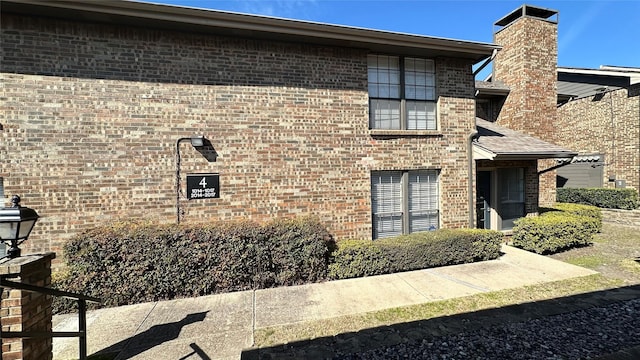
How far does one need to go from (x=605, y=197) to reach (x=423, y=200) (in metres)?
13.2

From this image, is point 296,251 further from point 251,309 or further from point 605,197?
point 605,197

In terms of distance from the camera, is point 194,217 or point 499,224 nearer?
point 194,217

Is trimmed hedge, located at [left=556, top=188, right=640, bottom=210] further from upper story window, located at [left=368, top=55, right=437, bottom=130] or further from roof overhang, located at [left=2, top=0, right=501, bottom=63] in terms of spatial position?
Result: upper story window, located at [left=368, top=55, right=437, bottom=130]

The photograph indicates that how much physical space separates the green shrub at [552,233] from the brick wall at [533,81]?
3385 mm

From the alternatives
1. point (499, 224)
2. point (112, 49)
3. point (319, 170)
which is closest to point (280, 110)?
point (319, 170)

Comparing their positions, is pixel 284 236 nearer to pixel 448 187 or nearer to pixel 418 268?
pixel 418 268

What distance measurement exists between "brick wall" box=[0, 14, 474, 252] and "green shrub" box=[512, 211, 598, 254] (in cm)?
241

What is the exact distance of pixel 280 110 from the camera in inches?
241

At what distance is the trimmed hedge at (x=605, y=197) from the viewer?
41.9 ft

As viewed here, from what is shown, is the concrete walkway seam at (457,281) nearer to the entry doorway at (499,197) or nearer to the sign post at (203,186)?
the entry doorway at (499,197)

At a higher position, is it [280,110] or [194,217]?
[280,110]

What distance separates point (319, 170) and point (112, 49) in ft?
16.0

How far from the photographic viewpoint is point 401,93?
23.1 feet

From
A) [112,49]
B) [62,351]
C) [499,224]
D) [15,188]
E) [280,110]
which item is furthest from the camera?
[499,224]
